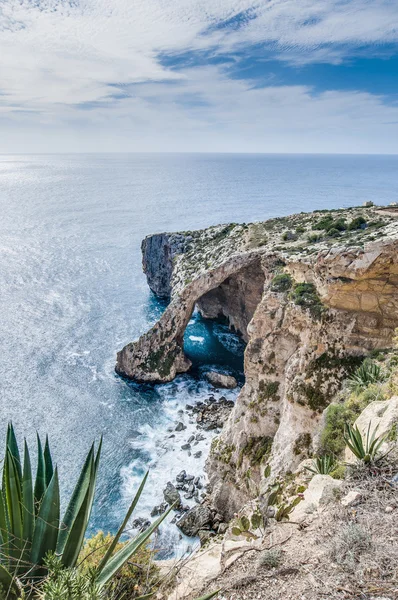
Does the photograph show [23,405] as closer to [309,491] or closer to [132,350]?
[132,350]

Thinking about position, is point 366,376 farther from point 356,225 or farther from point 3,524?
point 356,225

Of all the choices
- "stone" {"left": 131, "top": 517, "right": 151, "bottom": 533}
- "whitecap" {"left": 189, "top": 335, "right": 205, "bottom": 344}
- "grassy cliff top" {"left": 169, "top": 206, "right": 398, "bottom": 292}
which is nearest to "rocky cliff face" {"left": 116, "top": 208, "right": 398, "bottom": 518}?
"grassy cliff top" {"left": 169, "top": 206, "right": 398, "bottom": 292}

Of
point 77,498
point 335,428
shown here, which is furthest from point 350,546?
point 335,428

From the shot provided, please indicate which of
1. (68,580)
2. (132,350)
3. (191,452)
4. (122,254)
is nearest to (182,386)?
(132,350)

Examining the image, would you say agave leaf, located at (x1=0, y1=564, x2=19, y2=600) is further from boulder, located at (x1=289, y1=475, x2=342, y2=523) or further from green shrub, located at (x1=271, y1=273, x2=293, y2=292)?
green shrub, located at (x1=271, y1=273, x2=293, y2=292)

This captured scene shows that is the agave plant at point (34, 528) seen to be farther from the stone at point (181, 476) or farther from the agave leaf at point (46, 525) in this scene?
the stone at point (181, 476)

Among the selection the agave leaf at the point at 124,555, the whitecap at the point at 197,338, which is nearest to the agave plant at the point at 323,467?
the agave leaf at the point at 124,555
